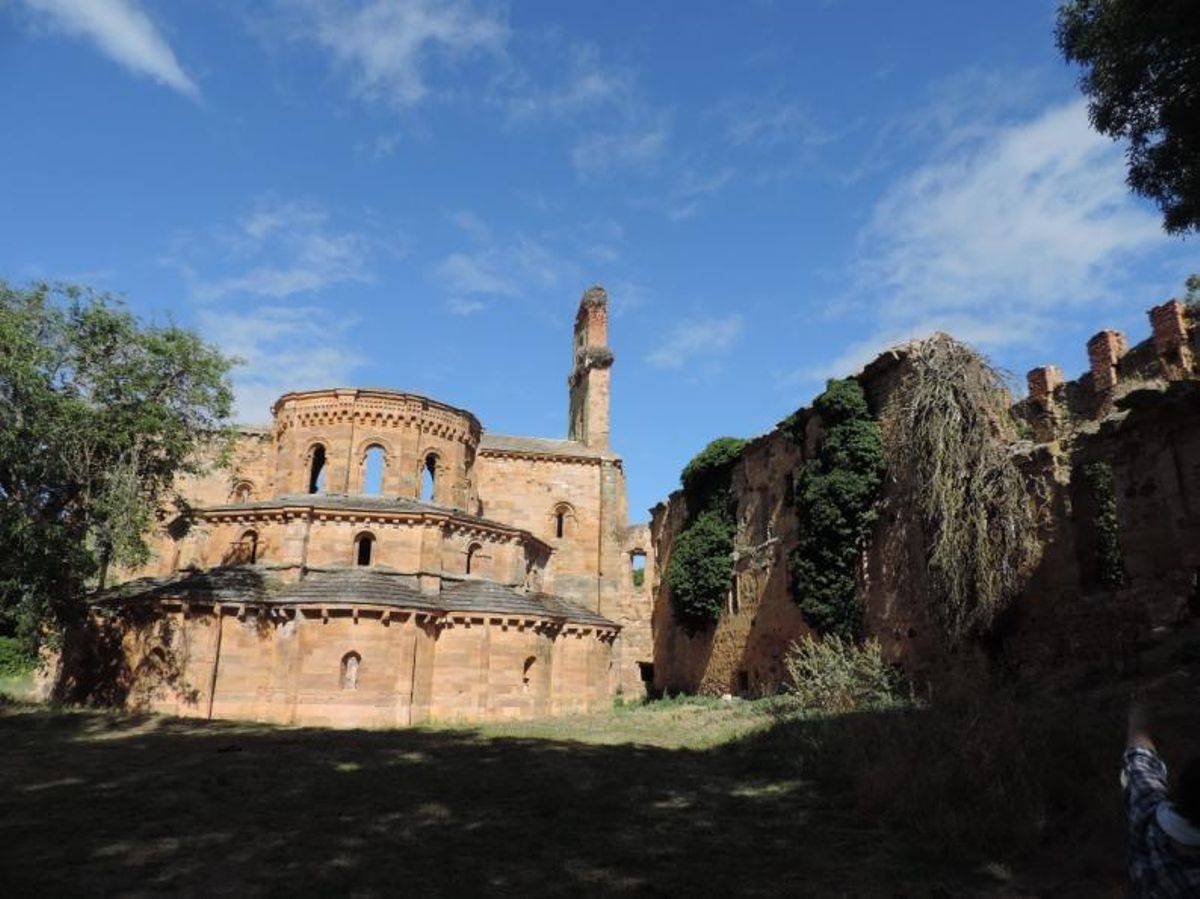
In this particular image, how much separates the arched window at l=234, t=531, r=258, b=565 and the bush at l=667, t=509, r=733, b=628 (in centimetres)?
1474

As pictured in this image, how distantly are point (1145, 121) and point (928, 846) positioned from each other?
10.9 metres

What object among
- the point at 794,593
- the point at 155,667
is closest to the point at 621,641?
the point at 794,593

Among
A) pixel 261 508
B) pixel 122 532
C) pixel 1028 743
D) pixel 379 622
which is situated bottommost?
pixel 1028 743

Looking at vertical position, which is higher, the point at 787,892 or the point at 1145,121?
the point at 1145,121

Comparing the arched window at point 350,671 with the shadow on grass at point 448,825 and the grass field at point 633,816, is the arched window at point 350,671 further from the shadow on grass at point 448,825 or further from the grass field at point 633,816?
the grass field at point 633,816

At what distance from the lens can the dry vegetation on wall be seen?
16406 millimetres

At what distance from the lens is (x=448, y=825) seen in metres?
9.28

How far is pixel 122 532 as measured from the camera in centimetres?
2061

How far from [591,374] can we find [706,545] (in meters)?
14.5

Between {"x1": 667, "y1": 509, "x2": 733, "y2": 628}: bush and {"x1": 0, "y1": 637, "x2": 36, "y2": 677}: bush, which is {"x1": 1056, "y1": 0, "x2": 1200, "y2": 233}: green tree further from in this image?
{"x1": 0, "y1": 637, "x2": 36, "y2": 677}: bush

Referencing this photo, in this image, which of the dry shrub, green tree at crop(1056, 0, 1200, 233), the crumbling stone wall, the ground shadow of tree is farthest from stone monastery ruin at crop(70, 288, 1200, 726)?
the ground shadow of tree

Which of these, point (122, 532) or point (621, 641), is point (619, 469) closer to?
point (621, 641)

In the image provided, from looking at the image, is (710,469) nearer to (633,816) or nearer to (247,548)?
(247,548)

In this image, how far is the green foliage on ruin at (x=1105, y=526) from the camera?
1576 centimetres
